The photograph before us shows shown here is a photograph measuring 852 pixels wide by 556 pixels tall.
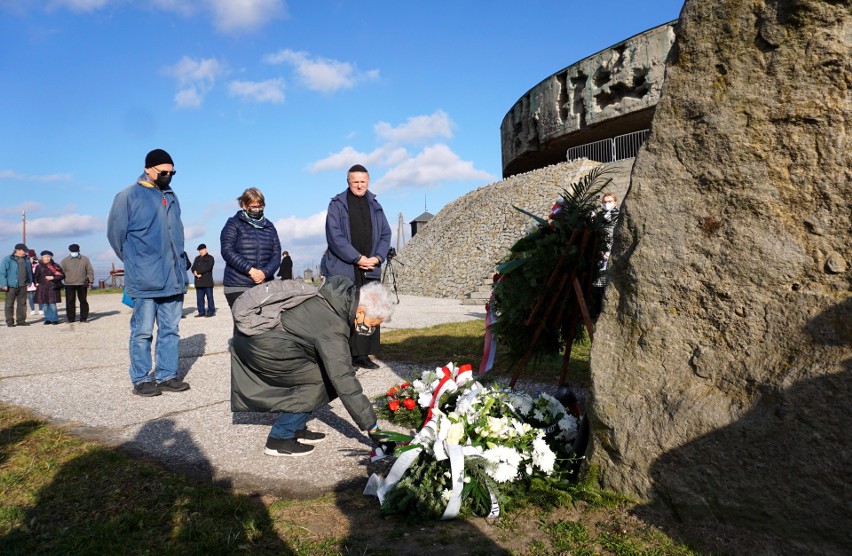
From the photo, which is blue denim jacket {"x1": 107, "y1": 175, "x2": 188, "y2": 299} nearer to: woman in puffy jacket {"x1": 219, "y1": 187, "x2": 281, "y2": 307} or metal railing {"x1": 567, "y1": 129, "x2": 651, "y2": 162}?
woman in puffy jacket {"x1": 219, "y1": 187, "x2": 281, "y2": 307}

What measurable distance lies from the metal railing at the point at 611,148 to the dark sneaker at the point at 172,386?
73.9 ft

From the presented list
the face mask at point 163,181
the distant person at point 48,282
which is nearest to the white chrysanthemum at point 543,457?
the face mask at point 163,181

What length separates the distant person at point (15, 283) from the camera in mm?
11672

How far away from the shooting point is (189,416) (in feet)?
15.8

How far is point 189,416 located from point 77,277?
8981 millimetres

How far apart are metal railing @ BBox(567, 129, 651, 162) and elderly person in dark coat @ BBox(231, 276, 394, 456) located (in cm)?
2331

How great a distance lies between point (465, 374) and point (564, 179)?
819 inches

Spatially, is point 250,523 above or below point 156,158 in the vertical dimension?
below

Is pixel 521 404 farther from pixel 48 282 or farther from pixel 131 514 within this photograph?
pixel 48 282

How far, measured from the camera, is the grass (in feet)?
8.60

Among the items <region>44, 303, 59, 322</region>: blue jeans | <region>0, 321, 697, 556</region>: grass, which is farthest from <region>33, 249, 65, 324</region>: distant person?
<region>0, 321, 697, 556</region>: grass

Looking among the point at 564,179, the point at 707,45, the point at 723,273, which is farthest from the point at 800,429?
the point at 564,179

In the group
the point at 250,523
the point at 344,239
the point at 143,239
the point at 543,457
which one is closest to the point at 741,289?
the point at 543,457

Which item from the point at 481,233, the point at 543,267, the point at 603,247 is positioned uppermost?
the point at 481,233
